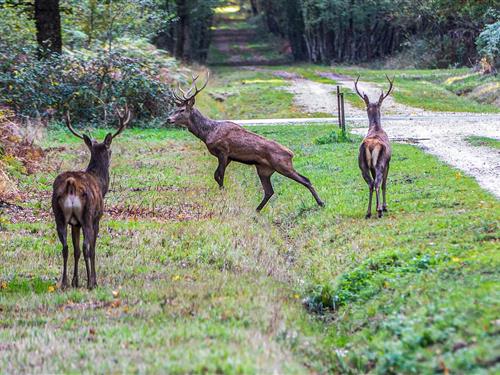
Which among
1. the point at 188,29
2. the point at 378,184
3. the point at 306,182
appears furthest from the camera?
the point at 188,29

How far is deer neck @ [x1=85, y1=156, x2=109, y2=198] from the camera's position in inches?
429

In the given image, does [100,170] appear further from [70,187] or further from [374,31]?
[374,31]

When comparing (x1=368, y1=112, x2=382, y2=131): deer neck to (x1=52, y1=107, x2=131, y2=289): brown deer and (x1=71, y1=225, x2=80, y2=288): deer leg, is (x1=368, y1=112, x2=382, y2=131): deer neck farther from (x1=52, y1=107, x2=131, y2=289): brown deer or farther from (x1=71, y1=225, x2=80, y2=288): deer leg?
(x1=71, y1=225, x2=80, y2=288): deer leg

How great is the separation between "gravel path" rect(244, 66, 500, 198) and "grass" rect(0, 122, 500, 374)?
1.39 metres

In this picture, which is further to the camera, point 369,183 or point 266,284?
point 369,183

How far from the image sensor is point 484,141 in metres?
22.3

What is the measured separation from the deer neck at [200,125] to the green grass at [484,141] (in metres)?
7.51

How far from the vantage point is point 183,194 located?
16281 millimetres

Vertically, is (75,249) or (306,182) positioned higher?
(75,249)

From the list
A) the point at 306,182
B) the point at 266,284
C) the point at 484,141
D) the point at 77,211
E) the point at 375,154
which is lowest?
the point at 484,141

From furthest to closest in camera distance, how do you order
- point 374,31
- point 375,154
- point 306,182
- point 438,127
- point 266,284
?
point 374,31 < point 438,127 < point 306,182 < point 375,154 < point 266,284

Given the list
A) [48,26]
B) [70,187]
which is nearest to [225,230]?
[70,187]

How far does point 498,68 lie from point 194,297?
37.5 meters

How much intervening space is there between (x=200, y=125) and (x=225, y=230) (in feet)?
16.5
